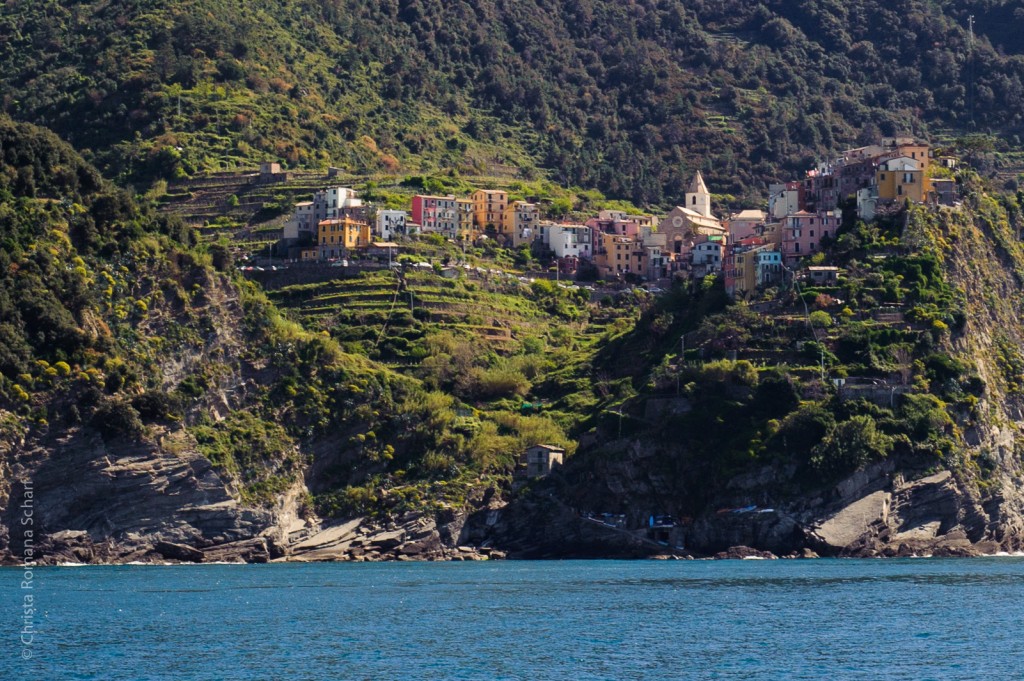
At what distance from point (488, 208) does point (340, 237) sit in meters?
18.6

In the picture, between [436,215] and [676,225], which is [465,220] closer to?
[436,215]

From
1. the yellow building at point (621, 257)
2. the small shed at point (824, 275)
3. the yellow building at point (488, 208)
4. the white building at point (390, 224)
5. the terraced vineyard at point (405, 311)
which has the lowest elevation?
the terraced vineyard at point (405, 311)

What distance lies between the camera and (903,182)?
422 feet

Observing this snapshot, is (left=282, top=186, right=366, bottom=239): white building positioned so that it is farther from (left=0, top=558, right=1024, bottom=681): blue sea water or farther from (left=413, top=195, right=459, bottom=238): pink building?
(left=0, top=558, right=1024, bottom=681): blue sea water

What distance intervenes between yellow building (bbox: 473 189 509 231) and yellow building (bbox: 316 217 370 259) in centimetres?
1512

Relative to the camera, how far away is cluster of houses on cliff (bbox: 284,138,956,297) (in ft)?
422

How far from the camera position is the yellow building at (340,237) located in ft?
468

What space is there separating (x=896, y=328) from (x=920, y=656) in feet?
181

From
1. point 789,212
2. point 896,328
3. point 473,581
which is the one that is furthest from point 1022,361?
point 473,581

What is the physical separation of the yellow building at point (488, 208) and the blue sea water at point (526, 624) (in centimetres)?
5985

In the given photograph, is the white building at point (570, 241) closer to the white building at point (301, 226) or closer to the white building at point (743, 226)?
the white building at point (743, 226)

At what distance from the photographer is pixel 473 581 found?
94.0 metres

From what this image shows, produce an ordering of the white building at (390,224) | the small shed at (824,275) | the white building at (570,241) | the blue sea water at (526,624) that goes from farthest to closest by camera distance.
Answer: the white building at (570,241)
the white building at (390,224)
the small shed at (824,275)
the blue sea water at (526,624)

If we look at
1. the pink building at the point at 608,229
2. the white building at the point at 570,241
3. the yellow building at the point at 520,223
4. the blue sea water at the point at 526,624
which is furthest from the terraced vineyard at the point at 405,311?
the blue sea water at the point at 526,624
